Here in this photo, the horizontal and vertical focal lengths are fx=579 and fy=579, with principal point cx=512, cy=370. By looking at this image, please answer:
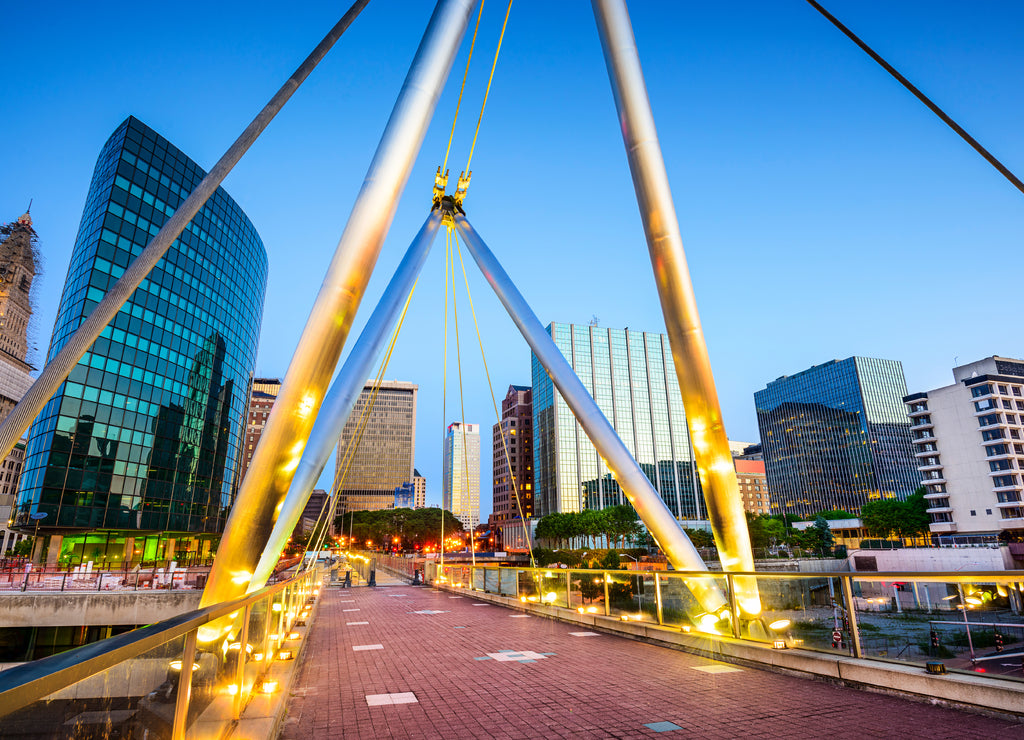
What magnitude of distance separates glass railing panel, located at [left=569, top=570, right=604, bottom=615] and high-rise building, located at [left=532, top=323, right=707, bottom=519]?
109 metres

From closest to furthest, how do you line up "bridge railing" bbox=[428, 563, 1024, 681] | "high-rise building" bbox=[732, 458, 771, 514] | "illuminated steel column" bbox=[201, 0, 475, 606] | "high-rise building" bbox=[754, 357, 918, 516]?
"bridge railing" bbox=[428, 563, 1024, 681]
"illuminated steel column" bbox=[201, 0, 475, 606]
"high-rise building" bbox=[754, 357, 918, 516]
"high-rise building" bbox=[732, 458, 771, 514]

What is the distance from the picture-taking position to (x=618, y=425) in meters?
126

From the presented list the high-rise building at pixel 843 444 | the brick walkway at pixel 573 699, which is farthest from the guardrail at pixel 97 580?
the high-rise building at pixel 843 444

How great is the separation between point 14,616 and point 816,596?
108ft

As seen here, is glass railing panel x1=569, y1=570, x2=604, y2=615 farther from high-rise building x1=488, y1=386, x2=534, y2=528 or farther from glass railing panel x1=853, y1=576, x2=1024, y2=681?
high-rise building x1=488, y1=386, x2=534, y2=528

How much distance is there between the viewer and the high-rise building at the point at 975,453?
256 feet

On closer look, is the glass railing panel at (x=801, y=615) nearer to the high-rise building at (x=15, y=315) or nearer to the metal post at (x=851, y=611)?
A: the metal post at (x=851, y=611)

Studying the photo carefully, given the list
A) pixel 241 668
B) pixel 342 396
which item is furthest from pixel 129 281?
pixel 342 396

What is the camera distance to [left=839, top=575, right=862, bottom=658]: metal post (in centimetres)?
709

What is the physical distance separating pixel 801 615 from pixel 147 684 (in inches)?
318

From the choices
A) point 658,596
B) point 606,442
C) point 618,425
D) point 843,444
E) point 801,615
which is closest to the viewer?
point 801,615

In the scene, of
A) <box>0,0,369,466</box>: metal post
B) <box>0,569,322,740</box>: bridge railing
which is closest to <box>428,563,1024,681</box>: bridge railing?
<box>0,569,322,740</box>: bridge railing

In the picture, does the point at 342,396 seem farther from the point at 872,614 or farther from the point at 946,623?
the point at 946,623

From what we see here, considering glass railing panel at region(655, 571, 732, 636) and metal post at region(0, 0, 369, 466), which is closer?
metal post at region(0, 0, 369, 466)
